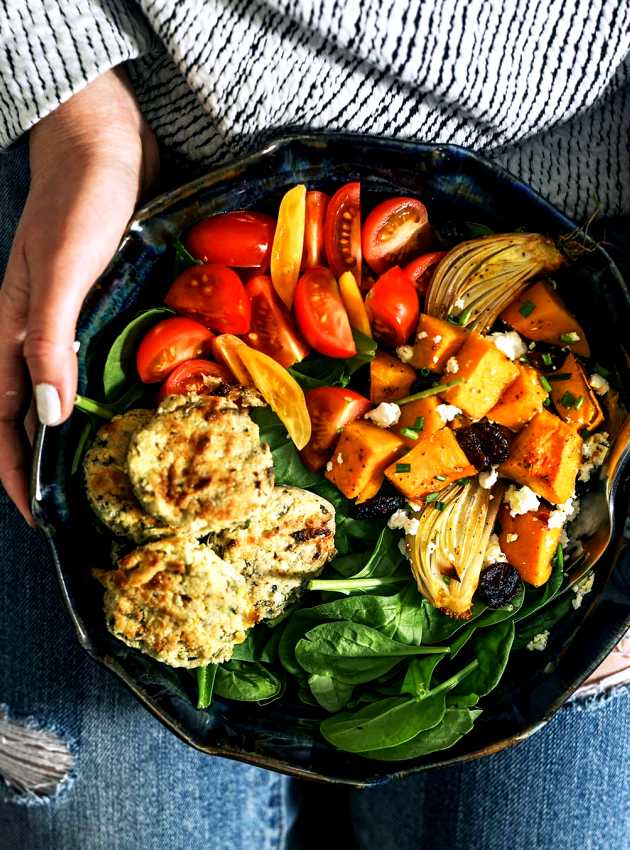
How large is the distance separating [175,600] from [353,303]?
0.81m

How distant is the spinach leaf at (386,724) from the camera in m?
1.95

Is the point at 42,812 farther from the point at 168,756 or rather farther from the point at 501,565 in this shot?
the point at 501,565

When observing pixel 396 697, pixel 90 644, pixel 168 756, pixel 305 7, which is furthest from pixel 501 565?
pixel 305 7

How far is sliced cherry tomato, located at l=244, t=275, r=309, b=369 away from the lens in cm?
203

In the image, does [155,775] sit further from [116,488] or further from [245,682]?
[116,488]

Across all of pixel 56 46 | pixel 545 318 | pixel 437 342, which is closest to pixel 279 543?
pixel 437 342

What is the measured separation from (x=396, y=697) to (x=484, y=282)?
3.40 ft

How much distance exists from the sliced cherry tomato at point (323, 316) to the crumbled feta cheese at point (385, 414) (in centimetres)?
16

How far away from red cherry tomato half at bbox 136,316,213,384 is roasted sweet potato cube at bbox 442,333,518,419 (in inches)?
24.2

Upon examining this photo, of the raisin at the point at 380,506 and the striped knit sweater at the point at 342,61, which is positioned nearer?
the striped knit sweater at the point at 342,61

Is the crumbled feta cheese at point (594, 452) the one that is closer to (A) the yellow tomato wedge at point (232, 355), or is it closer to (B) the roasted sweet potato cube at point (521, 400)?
(B) the roasted sweet potato cube at point (521, 400)

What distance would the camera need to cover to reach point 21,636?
7.93 feet

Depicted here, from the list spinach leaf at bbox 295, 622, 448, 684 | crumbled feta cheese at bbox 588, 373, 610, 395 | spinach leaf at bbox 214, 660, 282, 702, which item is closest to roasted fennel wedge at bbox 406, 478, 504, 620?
spinach leaf at bbox 295, 622, 448, 684

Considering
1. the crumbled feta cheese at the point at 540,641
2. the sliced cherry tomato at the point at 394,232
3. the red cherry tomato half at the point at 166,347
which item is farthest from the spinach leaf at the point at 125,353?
the crumbled feta cheese at the point at 540,641
